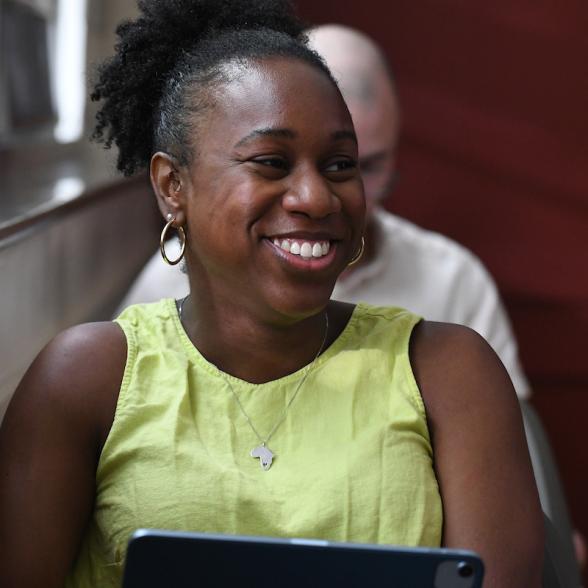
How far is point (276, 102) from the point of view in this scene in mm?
1372

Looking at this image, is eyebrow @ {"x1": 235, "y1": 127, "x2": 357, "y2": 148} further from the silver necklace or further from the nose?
the silver necklace

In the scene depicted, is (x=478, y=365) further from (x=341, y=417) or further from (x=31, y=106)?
(x=31, y=106)

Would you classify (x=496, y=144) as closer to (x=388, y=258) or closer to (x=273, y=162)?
(x=388, y=258)

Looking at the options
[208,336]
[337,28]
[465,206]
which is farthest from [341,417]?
[465,206]

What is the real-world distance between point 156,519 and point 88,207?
1116 mm

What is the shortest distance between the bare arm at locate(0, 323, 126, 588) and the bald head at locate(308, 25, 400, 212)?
1.07 m


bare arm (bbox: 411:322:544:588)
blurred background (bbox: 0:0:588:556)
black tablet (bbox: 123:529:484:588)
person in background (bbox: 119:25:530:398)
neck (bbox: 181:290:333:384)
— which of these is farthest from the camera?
blurred background (bbox: 0:0:588:556)

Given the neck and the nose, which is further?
the neck

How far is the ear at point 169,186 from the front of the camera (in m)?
1.46

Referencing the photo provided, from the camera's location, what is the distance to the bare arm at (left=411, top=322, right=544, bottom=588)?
1.33 m

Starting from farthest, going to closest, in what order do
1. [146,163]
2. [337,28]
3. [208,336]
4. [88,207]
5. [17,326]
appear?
[337,28]
[88,207]
[17,326]
[146,163]
[208,336]

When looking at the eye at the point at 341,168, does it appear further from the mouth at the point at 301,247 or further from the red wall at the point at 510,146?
the red wall at the point at 510,146

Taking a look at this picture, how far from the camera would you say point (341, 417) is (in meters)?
1.40

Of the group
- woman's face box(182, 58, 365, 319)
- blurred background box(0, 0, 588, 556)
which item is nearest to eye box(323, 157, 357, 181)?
woman's face box(182, 58, 365, 319)
